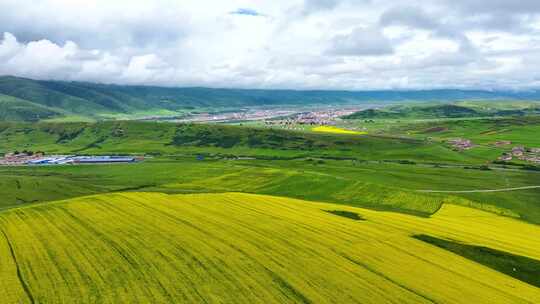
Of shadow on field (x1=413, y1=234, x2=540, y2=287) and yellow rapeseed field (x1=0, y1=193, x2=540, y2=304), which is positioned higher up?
yellow rapeseed field (x1=0, y1=193, x2=540, y2=304)

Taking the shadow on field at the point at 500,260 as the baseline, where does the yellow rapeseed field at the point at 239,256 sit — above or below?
above

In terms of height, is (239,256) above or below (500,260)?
above

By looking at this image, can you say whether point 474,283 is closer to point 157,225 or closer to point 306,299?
point 306,299

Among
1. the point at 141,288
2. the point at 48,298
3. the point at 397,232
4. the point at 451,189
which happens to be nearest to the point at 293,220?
the point at 397,232

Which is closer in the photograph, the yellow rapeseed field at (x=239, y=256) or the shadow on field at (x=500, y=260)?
the yellow rapeseed field at (x=239, y=256)

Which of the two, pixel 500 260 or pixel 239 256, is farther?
pixel 500 260

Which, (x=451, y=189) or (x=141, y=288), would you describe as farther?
(x=451, y=189)

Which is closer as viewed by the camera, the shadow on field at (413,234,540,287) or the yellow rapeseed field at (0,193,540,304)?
the yellow rapeseed field at (0,193,540,304)

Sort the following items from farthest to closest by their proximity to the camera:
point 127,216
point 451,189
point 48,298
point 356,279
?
point 451,189
point 127,216
point 356,279
point 48,298
